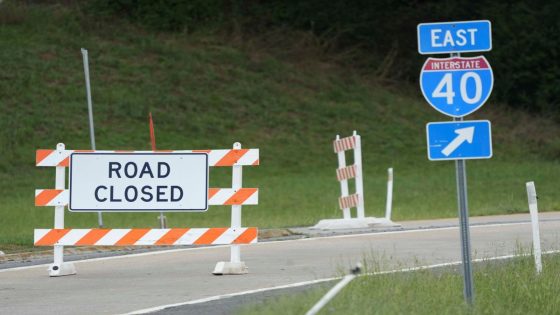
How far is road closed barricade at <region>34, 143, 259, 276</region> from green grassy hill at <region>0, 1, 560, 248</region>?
51.1 feet

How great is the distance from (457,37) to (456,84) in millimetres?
389

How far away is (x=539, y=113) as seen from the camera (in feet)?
170

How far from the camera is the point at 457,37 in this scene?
11.3 metres

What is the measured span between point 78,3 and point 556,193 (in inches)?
960

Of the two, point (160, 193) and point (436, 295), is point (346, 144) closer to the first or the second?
point (160, 193)

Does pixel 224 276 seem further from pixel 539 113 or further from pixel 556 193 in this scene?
pixel 539 113

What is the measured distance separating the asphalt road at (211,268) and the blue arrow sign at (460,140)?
244 cm

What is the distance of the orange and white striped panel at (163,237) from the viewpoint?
14484 mm

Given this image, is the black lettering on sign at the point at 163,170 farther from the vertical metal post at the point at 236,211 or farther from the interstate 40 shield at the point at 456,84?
the interstate 40 shield at the point at 456,84

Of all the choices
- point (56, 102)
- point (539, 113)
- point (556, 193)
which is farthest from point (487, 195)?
point (539, 113)

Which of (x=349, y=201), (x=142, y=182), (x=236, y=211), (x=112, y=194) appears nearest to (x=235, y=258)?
(x=236, y=211)

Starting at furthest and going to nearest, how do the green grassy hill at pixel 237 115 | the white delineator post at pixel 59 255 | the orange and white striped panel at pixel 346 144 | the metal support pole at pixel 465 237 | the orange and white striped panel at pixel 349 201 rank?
the green grassy hill at pixel 237 115
the orange and white striped panel at pixel 346 144
the orange and white striped panel at pixel 349 201
the white delineator post at pixel 59 255
the metal support pole at pixel 465 237

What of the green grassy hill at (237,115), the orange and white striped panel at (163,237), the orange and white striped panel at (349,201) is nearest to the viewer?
the orange and white striped panel at (163,237)

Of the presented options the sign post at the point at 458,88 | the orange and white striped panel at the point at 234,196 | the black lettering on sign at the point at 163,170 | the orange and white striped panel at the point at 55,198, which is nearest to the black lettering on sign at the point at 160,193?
the black lettering on sign at the point at 163,170
